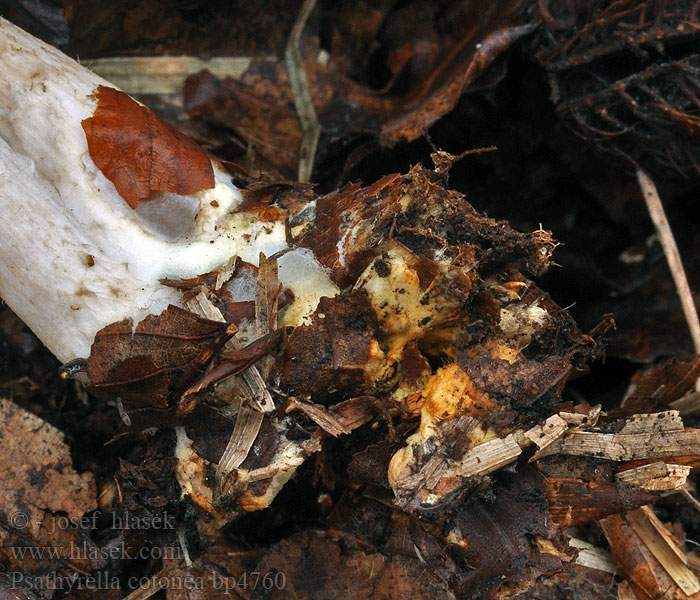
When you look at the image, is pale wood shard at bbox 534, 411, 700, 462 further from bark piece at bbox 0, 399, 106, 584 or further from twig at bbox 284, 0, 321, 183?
twig at bbox 284, 0, 321, 183

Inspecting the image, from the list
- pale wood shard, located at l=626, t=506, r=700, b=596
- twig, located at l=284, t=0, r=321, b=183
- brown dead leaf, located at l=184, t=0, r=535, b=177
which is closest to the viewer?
pale wood shard, located at l=626, t=506, r=700, b=596

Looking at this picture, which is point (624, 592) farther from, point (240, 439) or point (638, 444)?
point (240, 439)

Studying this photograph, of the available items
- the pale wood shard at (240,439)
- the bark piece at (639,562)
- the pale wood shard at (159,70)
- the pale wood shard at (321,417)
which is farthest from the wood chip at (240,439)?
the pale wood shard at (159,70)

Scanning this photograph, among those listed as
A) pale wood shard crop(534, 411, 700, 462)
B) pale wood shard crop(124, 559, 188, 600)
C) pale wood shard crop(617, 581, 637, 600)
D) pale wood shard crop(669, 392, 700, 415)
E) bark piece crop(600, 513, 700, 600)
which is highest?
pale wood shard crop(534, 411, 700, 462)

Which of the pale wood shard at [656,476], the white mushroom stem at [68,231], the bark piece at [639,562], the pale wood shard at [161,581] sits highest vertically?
the white mushroom stem at [68,231]

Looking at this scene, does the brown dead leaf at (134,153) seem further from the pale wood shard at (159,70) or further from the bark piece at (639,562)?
the bark piece at (639,562)

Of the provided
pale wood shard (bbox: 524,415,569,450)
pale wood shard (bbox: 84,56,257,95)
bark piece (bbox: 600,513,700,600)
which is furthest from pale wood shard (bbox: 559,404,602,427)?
pale wood shard (bbox: 84,56,257,95)

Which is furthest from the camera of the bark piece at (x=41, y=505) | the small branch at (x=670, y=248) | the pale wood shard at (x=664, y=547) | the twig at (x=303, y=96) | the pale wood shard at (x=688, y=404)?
the twig at (x=303, y=96)
